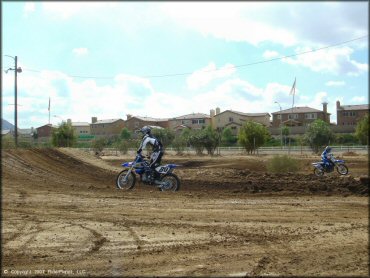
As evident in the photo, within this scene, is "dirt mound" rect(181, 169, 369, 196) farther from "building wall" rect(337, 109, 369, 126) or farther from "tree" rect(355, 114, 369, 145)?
"building wall" rect(337, 109, 369, 126)

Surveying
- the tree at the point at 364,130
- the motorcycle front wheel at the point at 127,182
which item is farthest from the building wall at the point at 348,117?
the motorcycle front wheel at the point at 127,182

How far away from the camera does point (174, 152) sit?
53531 millimetres

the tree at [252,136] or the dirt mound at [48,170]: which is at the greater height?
the tree at [252,136]

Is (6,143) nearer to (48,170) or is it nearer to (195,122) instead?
(48,170)

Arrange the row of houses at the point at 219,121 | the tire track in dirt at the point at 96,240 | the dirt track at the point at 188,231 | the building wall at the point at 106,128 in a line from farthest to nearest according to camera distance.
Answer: the row of houses at the point at 219,121 < the building wall at the point at 106,128 < the tire track in dirt at the point at 96,240 < the dirt track at the point at 188,231

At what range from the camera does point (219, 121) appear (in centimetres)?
7588

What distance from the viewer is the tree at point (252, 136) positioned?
53.6 m

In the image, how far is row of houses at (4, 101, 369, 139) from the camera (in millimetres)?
42975

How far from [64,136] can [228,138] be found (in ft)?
97.2

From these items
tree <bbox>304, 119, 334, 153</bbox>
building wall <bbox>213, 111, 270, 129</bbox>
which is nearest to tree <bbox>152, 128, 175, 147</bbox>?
tree <bbox>304, 119, 334, 153</bbox>

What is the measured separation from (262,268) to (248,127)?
4932cm

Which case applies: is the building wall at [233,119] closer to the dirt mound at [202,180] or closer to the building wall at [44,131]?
the building wall at [44,131]

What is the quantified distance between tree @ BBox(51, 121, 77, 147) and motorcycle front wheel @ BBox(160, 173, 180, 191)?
3827cm

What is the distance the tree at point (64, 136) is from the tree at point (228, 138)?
25.2 meters
